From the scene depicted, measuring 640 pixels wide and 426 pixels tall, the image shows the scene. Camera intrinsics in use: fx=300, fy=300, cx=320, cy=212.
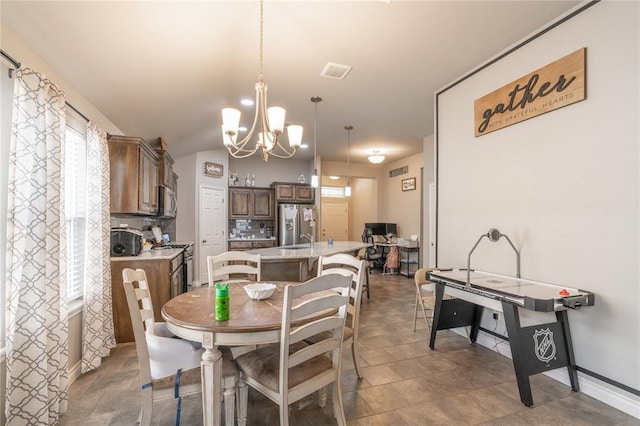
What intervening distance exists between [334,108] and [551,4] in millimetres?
2504

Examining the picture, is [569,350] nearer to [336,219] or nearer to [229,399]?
[229,399]

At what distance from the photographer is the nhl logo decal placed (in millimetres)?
2227

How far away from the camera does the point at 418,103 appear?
4.08 meters

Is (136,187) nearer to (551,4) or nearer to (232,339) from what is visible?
(232,339)

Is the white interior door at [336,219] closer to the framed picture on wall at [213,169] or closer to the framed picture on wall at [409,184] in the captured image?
the framed picture on wall at [409,184]

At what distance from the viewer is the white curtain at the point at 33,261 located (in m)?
1.75

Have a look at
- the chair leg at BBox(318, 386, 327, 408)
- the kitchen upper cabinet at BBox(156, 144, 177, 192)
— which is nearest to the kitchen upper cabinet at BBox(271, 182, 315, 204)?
the kitchen upper cabinet at BBox(156, 144, 177, 192)

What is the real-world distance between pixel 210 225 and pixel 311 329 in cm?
523

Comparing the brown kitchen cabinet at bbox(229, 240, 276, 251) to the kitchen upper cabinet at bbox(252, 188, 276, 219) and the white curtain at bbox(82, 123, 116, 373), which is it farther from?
the white curtain at bbox(82, 123, 116, 373)

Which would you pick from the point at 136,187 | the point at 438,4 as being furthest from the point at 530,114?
the point at 136,187

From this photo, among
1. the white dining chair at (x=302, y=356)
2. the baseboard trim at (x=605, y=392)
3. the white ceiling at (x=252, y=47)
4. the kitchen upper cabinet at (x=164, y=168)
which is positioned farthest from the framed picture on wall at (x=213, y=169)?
the baseboard trim at (x=605, y=392)

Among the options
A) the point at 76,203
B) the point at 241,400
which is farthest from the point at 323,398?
the point at 76,203

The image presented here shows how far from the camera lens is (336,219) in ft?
30.7

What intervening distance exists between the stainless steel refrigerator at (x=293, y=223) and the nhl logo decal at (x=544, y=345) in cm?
514
